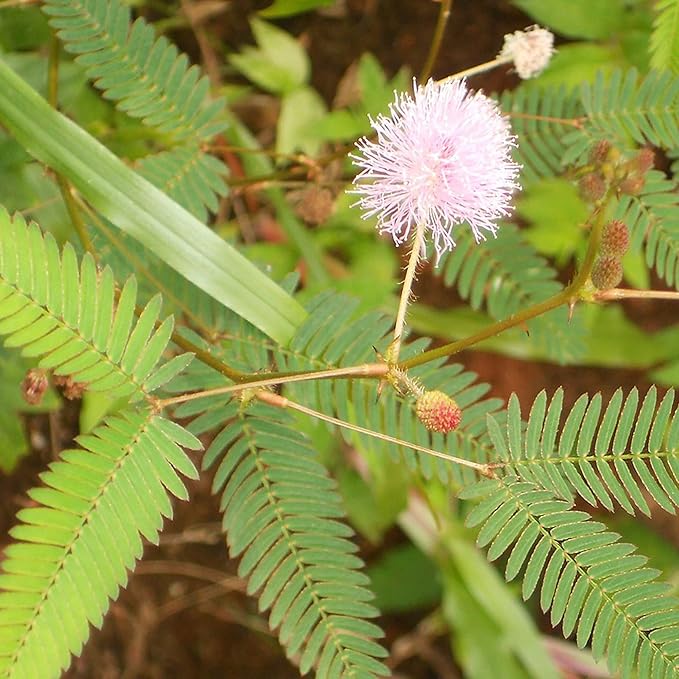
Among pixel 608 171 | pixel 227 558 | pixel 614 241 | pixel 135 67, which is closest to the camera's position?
pixel 614 241

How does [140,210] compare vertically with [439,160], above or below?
below

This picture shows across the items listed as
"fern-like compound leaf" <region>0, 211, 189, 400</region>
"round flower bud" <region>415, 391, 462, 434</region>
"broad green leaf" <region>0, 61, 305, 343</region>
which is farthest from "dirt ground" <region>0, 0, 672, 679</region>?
"round flower bud" <region>415, 391, 462, 434</region>

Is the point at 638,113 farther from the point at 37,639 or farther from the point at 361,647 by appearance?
the point at 37,639

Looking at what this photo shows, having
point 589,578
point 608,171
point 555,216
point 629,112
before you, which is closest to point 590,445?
point 589,578

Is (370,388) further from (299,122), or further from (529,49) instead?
(299,122)

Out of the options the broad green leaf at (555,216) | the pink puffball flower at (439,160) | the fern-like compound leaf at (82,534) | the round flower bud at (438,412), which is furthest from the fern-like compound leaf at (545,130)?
the fern-like compound leaf at (82,534)

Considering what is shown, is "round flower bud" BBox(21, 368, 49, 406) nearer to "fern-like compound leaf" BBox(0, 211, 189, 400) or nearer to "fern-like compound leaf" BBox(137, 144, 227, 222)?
"fern-like compound leaf" BBox(0, 211, 189, 400)

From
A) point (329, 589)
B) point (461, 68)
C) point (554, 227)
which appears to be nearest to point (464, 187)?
point (329, 589)
